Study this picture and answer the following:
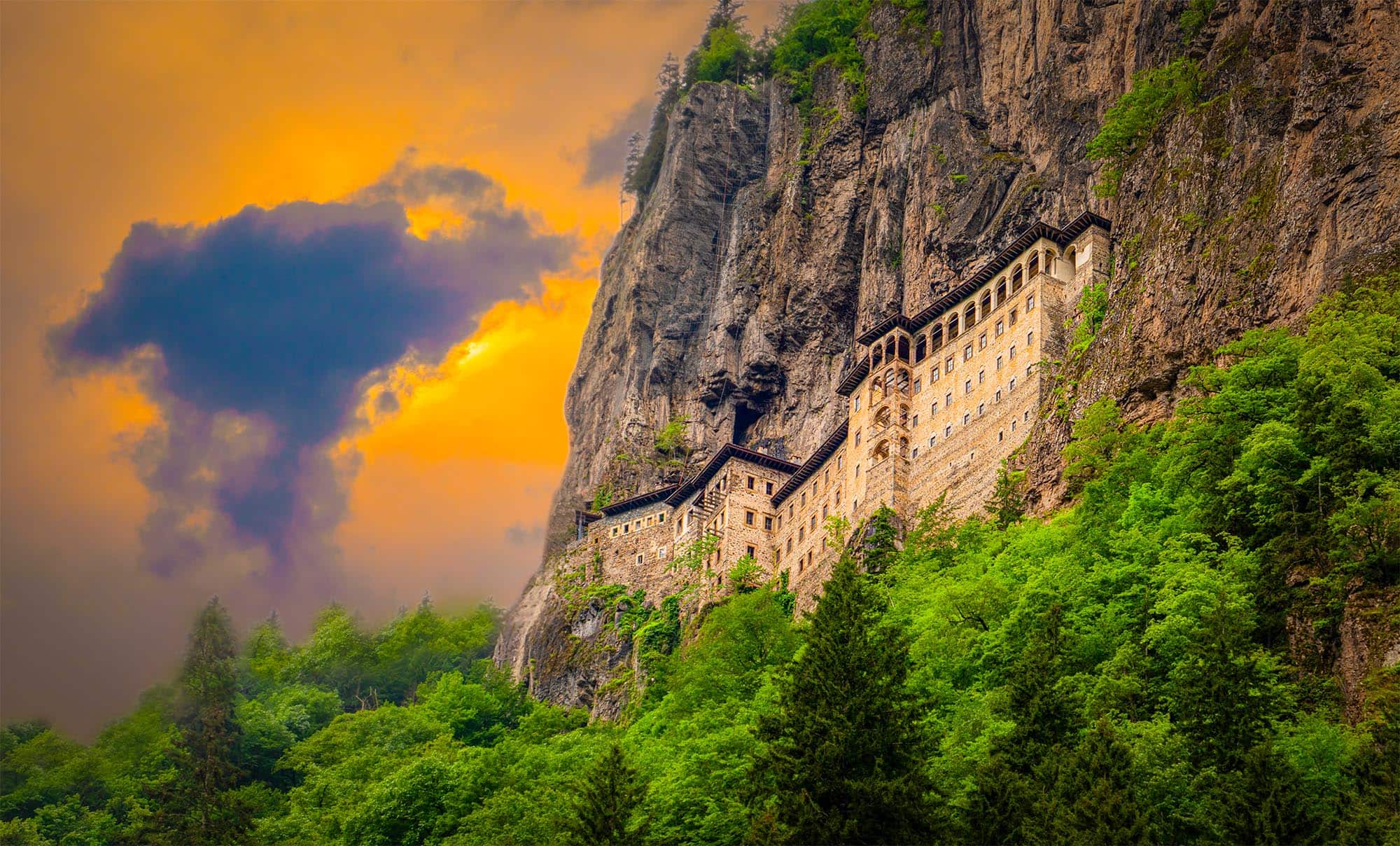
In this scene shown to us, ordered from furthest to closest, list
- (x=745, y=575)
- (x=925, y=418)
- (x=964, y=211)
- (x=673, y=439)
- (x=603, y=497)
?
1. (x=603, y=497)
2. (x=673, y=439)
3. (x=964, y=211)
4. (x=745, y=575)
5. (x=925, y=418)

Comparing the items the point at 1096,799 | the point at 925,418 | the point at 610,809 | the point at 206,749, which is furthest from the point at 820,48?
the point at 1096,799

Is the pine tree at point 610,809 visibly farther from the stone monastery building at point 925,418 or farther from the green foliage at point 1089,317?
the green foliage at point 1089,317

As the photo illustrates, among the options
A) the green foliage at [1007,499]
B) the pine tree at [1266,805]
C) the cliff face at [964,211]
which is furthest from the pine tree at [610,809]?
the cliff face at [964,211]

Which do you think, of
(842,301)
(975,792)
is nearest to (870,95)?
(842,301)

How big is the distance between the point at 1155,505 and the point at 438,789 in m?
30.9

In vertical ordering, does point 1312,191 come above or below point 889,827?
above

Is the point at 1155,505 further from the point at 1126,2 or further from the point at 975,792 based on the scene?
the point at 1126,2

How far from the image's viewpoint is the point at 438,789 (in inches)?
2330

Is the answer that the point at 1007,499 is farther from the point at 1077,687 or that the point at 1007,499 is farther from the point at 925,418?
the point at 1077,687

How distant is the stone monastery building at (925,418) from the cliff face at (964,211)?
3.66 metres

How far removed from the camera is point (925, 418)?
7169cm

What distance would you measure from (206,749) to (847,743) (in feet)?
149

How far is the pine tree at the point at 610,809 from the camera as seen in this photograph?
36.3 meters

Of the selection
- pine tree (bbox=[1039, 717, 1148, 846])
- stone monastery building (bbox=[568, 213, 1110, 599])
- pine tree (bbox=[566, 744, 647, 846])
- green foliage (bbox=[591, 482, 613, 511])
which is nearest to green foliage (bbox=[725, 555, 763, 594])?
stone monastery building (bbox=[568, 213, 1110, 599])
